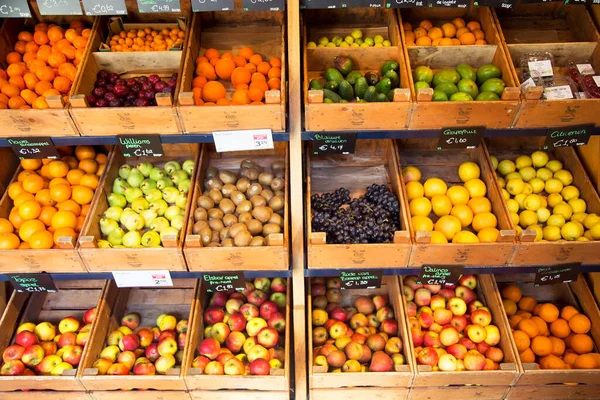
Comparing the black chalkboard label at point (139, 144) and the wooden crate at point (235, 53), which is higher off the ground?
the wooden crate at point (235, 53)

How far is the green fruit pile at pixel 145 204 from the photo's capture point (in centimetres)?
227

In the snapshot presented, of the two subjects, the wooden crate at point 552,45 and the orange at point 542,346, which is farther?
the orange at point 542,346

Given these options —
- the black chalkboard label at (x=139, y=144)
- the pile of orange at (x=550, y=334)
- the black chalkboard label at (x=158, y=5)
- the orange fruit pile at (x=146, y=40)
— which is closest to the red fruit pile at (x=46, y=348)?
the black chalkboard label at (x=139, y=144)

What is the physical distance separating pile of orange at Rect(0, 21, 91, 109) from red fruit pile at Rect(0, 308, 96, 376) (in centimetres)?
115

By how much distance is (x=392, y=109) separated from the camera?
1.84m

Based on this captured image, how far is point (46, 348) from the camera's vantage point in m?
2.43

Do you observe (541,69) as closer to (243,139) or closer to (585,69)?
(585,69)

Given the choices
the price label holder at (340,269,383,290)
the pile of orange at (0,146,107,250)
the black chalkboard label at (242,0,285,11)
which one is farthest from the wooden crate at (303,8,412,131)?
the pile of orange at (0,146,107,250)

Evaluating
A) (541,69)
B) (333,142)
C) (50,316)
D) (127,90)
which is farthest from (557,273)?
(50,316)

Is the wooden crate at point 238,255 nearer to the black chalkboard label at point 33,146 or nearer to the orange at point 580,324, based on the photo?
the black chalkboard label at point 33,146

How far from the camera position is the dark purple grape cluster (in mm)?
2082

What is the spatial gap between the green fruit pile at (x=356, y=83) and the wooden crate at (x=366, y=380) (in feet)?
3.39

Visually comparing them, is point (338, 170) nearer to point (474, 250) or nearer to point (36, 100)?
point (474, 250)

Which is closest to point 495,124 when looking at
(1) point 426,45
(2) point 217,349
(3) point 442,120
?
(3) point 442,120
